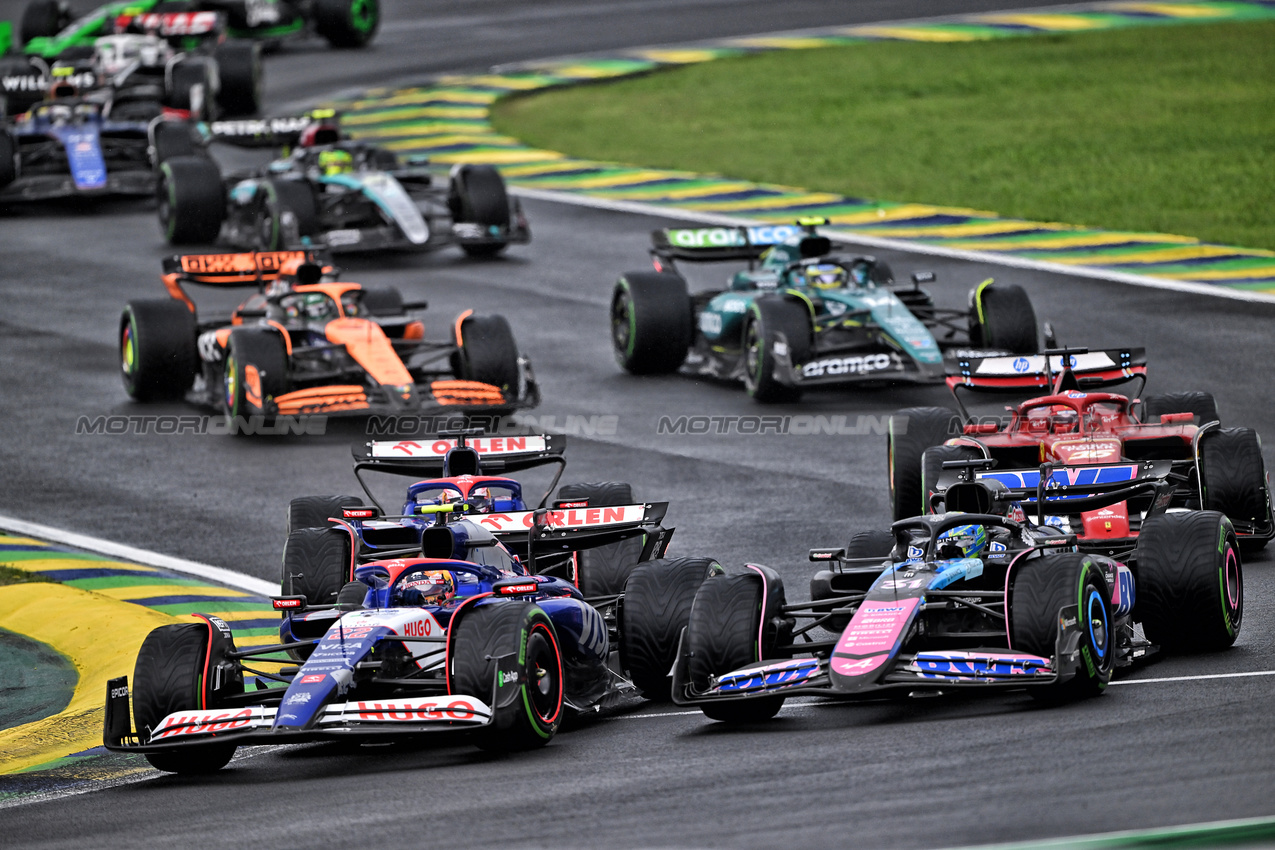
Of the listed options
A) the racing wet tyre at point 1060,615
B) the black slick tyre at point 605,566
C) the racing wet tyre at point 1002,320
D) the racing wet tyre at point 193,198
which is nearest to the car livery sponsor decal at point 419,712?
the racing wet tyre at point 1060,615

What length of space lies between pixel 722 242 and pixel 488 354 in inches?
158

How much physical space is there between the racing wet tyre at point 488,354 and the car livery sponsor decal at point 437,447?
6086mm

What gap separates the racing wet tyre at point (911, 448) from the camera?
59.7 feet

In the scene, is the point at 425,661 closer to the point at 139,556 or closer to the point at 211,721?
the point at 211,721

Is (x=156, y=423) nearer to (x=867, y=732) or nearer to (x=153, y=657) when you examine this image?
(x=153, y=657)

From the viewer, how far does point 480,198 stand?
1199 inches

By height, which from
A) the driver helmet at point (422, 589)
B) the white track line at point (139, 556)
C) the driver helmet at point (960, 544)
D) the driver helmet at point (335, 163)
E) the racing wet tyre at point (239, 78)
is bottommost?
the white track line at point (139, 556)

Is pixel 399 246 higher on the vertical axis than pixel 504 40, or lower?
lower

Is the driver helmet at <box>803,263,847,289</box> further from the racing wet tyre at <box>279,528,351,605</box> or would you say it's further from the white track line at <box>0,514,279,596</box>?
the racing wet tyre at <box>279,528,351,605</box>

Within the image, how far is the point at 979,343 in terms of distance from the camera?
76.8 feet

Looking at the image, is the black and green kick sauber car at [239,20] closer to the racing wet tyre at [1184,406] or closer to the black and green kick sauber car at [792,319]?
the black and green kick sauber car at [792,319]

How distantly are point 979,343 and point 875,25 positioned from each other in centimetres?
2565

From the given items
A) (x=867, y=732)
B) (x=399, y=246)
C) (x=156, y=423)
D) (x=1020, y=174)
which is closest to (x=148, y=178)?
(x=399, y=246)

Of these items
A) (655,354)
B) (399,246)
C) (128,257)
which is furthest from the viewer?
(128,257)
